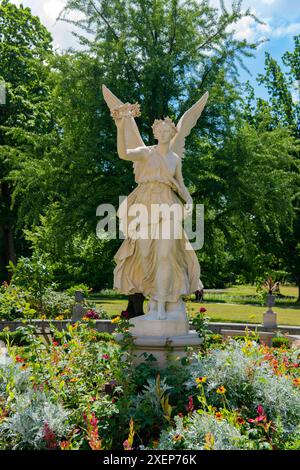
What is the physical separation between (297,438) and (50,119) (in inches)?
830

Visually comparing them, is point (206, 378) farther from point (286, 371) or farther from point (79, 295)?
point (79, 295)

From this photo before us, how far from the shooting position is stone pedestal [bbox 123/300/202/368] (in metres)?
6.80

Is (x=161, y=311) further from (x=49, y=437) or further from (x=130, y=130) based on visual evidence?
(x=49, y=437)

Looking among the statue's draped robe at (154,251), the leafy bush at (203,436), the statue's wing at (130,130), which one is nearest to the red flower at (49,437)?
the leafy bush at (203,436)

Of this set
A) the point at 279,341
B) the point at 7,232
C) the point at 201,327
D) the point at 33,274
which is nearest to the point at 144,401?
the point at 201,327

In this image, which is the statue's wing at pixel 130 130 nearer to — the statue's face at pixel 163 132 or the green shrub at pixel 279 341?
the statue's face at pixel 163 132

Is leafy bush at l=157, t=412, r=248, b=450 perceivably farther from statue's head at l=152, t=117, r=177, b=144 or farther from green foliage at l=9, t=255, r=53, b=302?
green foliage at l=9, t=255, r=53, b=302

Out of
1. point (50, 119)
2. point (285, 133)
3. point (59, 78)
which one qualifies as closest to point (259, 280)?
point (285, 133)

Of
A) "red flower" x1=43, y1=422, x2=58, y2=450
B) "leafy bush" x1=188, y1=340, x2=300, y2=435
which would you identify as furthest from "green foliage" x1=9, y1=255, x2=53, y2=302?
"red flower" x1=43, y1=422, x2=58, y2=450

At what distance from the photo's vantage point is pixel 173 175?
7367mm

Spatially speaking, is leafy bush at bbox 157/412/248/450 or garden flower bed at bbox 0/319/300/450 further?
garden flower bed at bbox 0/319/300/450

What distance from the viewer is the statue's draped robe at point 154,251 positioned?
721cm

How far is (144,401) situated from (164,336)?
1657mm

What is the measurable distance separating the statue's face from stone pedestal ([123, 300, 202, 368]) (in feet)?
6.35
